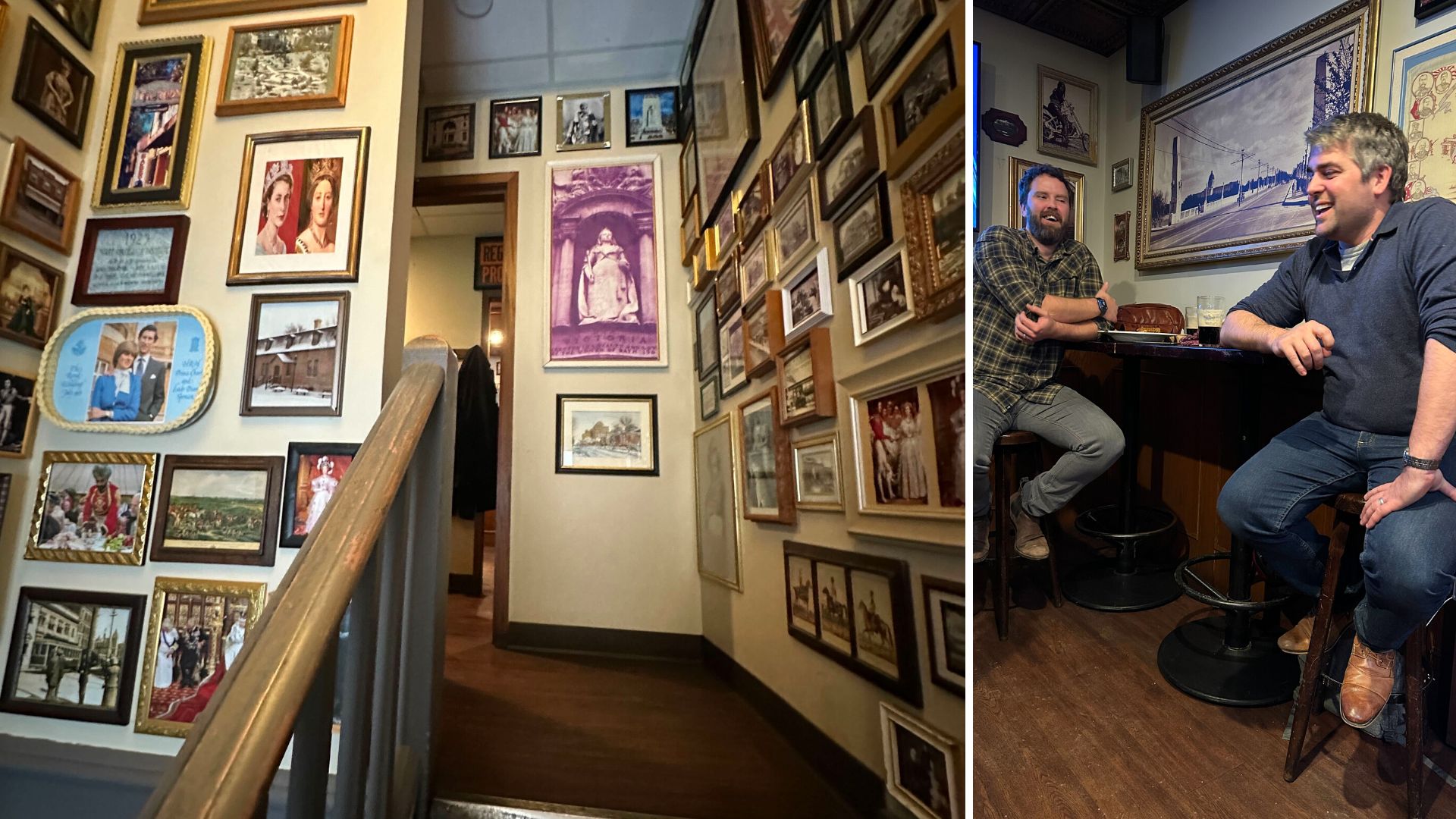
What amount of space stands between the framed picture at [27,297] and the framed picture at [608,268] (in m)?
0.46

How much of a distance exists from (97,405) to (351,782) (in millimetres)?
418

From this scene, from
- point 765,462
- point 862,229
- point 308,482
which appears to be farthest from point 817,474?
point 308,482

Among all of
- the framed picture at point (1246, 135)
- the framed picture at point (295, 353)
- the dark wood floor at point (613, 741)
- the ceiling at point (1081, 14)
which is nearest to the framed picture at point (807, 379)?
the dark wood floor at point (613, 741)

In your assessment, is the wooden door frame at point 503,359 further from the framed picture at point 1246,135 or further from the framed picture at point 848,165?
the framed picture at point 1246,135

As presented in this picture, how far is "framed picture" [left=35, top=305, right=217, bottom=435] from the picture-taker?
501mm

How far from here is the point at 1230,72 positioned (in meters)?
1.39

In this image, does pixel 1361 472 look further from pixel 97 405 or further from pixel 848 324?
pixel 97 405

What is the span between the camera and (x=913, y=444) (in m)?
0.34

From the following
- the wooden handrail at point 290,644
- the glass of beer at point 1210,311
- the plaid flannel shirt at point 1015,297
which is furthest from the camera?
the glass of beer at point 1210,311

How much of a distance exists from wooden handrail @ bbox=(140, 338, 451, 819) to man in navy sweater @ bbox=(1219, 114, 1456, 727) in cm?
142

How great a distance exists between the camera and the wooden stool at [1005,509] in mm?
1312

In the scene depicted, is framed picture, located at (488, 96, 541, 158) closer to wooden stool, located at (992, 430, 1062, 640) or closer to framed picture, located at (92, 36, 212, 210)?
framed picture, located at (92, 36, 212, 210)

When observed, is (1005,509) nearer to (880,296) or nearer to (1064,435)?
(1064,435)

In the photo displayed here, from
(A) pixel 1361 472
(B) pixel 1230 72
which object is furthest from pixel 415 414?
(B) pixel 1230 72
